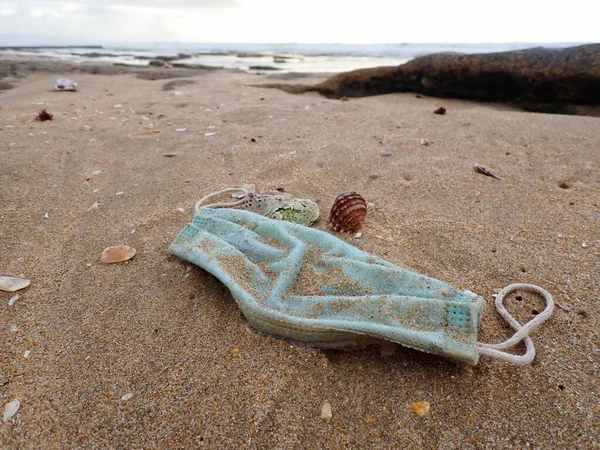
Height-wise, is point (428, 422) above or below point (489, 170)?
below

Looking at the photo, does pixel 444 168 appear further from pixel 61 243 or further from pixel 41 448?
pixel 41 448

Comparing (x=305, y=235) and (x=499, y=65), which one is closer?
(x=305, y=235)

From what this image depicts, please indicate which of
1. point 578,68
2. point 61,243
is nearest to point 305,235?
point 61,243

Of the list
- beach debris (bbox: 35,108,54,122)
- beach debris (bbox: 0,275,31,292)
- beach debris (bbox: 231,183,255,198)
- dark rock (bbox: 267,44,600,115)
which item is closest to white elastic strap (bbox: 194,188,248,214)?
beach debris (bbox: 231,183,255,198)

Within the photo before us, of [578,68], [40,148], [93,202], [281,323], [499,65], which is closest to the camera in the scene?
[281,323]

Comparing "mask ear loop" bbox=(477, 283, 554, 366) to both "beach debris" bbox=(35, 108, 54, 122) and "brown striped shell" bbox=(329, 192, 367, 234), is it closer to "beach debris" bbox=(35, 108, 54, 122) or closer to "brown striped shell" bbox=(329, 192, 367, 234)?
"brown striped shell" bbox=(329, 192, 367, 234)

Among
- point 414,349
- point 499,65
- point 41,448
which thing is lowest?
point 41,448

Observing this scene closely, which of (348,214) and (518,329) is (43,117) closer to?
(348,214)

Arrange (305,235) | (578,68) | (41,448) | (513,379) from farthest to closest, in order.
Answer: (578,68), (305,235), (513,379), (41,448)
